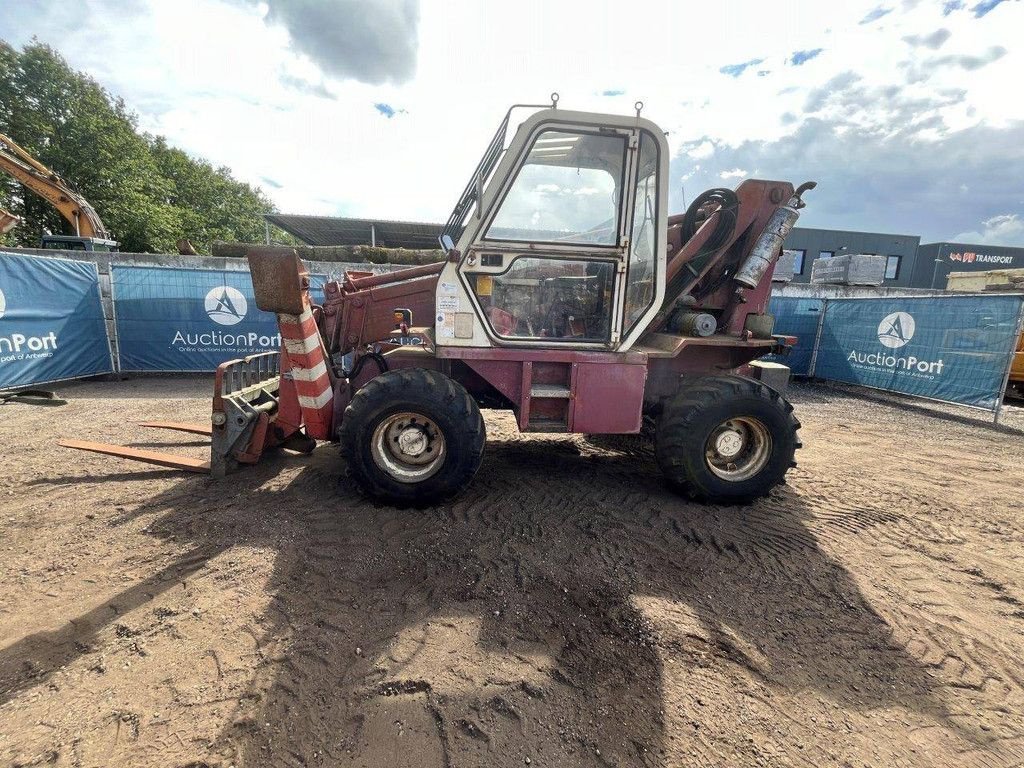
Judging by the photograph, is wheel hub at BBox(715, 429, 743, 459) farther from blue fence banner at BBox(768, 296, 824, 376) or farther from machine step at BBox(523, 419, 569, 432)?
blue fence banner at BBox(768, 296, 824, 376)

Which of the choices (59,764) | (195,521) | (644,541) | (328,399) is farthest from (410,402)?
(59,764)

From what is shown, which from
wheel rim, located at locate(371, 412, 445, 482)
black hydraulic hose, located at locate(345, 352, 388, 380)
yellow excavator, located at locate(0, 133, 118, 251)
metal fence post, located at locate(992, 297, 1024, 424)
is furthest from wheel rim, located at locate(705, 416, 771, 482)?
yellow excavator, located at locate(0, 133, 118, 251)

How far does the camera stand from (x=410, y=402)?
3549mm

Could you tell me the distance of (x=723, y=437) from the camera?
400cm

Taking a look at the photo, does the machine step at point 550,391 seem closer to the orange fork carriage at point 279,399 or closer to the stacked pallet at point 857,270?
the orange fork carriage at point 279,399

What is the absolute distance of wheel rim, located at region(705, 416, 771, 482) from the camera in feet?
13.0

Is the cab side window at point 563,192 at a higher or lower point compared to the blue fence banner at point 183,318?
higher

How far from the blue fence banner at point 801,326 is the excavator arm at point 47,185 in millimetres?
22051

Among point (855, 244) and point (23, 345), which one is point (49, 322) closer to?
point (23, 345)

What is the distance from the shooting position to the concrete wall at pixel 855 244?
104 ft

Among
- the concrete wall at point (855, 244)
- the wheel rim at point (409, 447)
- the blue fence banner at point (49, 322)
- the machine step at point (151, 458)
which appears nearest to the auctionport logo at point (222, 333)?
the blue fence banner at point (49, 322)

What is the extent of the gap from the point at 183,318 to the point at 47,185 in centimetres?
1197

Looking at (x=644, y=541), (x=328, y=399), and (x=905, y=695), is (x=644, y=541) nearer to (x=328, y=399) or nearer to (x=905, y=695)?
(x=905, y=695)

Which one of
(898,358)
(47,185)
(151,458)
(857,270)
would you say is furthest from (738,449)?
(47,185)
